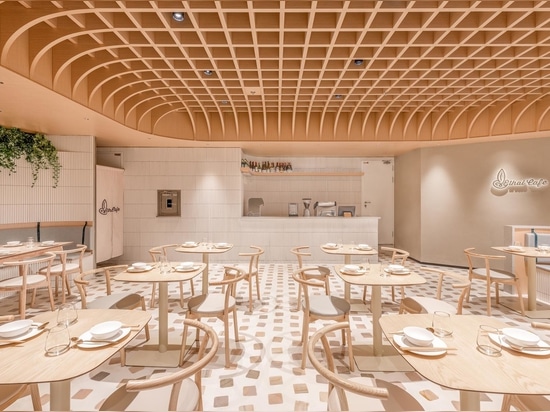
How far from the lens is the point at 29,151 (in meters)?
5.53

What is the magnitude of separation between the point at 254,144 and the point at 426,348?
6.02 metres

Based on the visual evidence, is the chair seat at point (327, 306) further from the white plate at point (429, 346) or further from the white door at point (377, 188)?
the white door at point (377, 188)

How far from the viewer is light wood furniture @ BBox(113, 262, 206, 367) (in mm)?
2770

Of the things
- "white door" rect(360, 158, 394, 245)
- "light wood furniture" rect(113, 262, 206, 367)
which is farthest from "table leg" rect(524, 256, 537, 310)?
"light wood furniture" rect(113, 262, 206, 367)

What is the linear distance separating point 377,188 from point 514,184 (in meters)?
3.11

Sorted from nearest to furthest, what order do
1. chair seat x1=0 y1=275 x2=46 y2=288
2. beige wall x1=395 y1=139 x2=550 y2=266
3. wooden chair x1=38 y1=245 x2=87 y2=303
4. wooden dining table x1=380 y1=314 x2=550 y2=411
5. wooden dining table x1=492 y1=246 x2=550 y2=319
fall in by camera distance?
wooden dining table x1=380 y1=314 x2=550 y2=411 < chair seat x1=0 y1=275 x2=46 y2=288 < wooden dining table x1=492 y1=246 x2=550 y2=319 < wooden chair x1=38 y1=245 x2=87 y2=303 < beige wall x1=395 y1=139 x2=550 y2=266

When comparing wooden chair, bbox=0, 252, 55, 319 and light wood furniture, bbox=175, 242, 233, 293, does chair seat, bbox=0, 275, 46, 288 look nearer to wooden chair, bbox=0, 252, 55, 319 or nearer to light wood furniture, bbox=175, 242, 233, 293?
wooden chair, bbox=0, 252, 55, 319

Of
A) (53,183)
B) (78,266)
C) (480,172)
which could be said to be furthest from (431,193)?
(53,183)

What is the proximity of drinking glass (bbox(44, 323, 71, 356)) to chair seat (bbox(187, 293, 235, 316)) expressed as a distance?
1348 mm

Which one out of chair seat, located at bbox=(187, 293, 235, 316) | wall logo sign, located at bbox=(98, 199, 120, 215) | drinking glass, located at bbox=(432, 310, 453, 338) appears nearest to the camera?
drinking glass, located at bbox=(432, 310, 453, 338)

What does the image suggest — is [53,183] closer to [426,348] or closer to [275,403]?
[275,403]

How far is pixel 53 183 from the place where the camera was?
19.3 ft

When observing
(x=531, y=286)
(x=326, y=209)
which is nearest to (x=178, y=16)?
(x=531, y=286)

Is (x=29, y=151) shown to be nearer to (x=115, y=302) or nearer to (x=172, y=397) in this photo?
(x=115, y=302)
